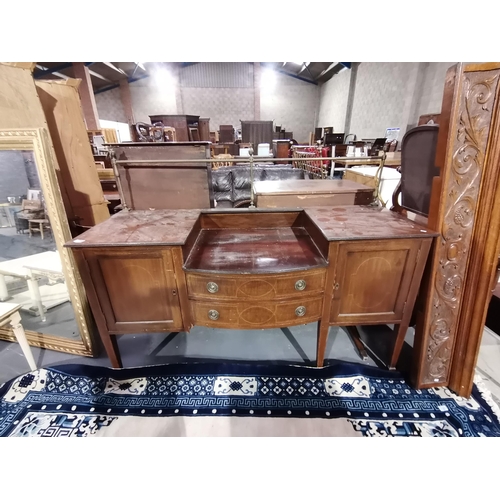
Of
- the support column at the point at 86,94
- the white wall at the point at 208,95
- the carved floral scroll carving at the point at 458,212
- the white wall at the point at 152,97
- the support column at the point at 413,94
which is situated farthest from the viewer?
the white wall at the point at 152,97

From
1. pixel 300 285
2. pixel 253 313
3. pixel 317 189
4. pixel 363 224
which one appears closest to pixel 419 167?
pixel 363 224

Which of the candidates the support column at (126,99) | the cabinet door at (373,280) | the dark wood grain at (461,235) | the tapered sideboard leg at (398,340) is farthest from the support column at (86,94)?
the tapered sideboard leg at (398,340)

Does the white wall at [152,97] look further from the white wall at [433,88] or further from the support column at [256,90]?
the white wall at [433,88]

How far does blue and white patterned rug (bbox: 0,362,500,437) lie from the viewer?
1338 mm

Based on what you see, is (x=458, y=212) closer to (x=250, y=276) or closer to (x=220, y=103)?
(x=250, y=276)

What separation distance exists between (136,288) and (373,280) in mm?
1318

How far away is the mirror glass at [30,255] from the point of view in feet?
5.26

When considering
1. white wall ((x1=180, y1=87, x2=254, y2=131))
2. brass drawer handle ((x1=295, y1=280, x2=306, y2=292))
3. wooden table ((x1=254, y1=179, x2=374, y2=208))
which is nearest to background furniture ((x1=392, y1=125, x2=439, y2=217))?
wooden table ((x1=254, y1=179, x2=374, y2=208))

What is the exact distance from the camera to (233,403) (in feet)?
4.83

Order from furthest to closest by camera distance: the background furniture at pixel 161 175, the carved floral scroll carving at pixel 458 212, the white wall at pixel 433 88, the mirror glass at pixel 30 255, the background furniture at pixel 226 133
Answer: the background furniture at pixel 226 133
the white wall at pixel 433 88
the background furniture at pixel 161 175
the mirror glass at pixel 30 255
the carved floral scroll carving at pixel 458 212

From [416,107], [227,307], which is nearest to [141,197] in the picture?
[227,307]

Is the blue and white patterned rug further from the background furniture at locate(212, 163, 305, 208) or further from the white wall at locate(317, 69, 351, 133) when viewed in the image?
the white wall at locate(317, 69, 351, 133)

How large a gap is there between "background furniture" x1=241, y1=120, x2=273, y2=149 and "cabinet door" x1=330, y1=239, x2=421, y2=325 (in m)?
9.46

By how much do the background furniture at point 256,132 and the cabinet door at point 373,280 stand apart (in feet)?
31.0
